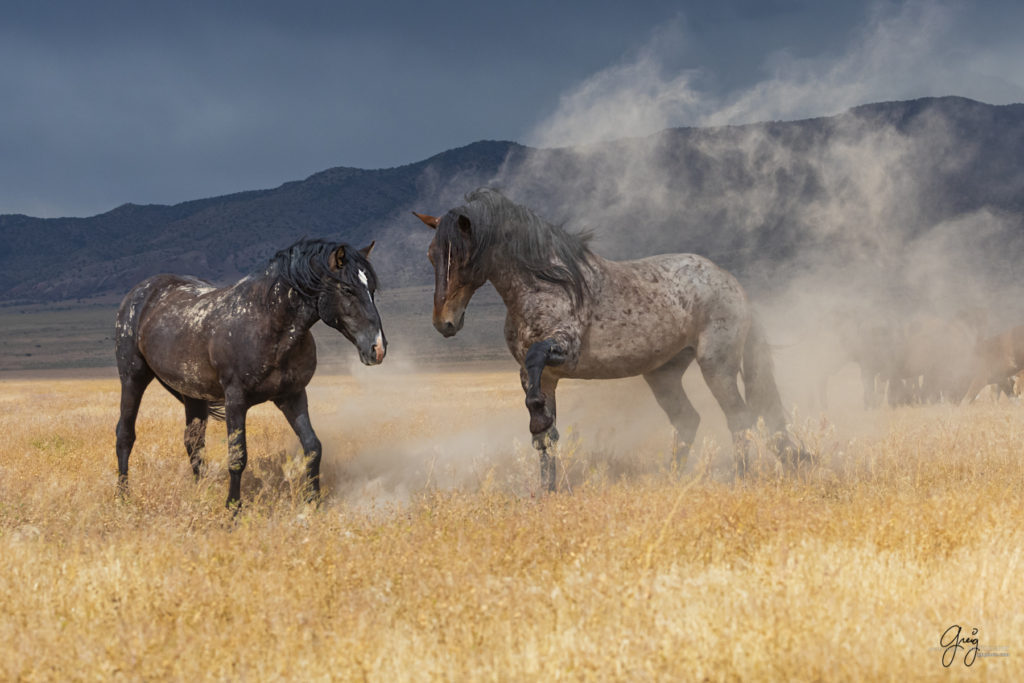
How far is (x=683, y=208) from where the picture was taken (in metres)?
172

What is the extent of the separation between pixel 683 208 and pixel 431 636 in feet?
577

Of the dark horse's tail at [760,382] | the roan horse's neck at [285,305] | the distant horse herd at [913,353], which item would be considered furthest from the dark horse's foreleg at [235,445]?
the distant horse herd at [913,353]

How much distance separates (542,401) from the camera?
252 inches

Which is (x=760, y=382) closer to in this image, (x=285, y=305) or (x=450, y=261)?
(x=450, y=261)

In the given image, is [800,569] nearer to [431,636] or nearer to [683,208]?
[431,636]

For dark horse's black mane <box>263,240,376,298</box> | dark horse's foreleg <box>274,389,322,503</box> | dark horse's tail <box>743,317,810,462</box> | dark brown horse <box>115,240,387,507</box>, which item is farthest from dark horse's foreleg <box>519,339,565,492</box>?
dark horse's tail <box>743,317,810,462</box>

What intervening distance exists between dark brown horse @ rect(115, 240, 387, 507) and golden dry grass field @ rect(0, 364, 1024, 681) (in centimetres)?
95

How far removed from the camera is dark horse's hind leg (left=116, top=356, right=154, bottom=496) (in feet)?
27.7

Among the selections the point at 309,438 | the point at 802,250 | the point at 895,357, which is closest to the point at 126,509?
the point at 309,438

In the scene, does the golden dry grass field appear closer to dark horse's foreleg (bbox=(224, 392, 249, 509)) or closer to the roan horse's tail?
dark horse's foreleg (bbox=(224, 392, 249, 509))

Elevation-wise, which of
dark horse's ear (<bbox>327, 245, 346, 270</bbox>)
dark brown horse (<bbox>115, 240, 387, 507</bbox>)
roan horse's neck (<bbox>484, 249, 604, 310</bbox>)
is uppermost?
dark horse's ear (<bbox>327, 245, 346, 270</bbox>)
